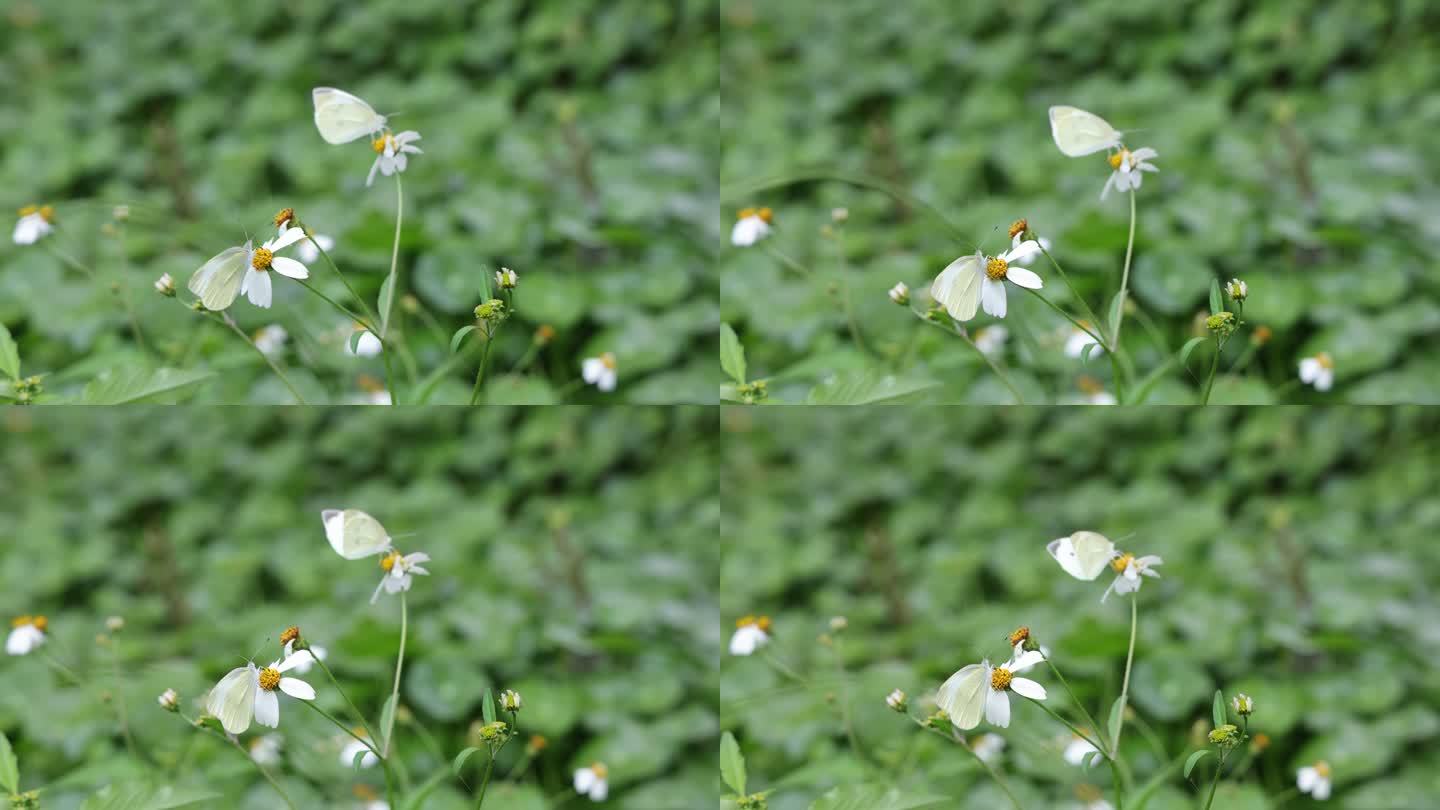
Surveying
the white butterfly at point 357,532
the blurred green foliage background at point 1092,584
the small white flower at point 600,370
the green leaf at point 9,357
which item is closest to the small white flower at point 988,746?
the blurred green foliage background at point 1092,584

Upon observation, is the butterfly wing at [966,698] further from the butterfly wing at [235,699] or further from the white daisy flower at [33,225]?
the white daisy flower at [33,225]

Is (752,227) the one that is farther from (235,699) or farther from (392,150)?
(235,699)

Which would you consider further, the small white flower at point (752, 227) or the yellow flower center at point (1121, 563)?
the small white flower at point (752, 227)

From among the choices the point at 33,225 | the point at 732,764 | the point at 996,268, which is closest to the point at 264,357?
the point at 33,225

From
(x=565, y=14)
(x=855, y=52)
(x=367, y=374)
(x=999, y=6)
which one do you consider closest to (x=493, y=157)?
(x=565, y=14)

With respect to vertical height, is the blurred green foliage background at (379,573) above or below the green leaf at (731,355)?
below

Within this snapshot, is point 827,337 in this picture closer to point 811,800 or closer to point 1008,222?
point 1008,222
